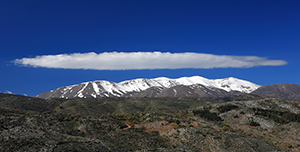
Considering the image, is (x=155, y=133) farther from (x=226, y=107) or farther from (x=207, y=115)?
(x=226, y=107)

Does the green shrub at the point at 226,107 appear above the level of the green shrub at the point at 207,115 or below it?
above

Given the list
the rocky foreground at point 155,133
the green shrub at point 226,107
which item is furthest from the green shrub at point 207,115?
the green shrub at point 226,107

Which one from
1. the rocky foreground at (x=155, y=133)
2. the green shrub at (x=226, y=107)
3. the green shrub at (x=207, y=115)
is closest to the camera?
the rocky foreground at (x=155, y=133)

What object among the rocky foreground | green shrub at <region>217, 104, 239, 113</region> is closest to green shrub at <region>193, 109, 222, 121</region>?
the rocky foreground

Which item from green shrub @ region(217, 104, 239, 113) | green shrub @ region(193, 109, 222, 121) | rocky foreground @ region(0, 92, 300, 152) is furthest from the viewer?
green shrub @ region(217, 104, 239, 113)

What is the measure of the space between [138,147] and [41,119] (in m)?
25.4

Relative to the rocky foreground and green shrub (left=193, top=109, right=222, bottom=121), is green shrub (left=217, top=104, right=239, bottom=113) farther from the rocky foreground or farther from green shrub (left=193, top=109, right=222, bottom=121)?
green shrub (left=193, top=109, right=222, bottom=121)

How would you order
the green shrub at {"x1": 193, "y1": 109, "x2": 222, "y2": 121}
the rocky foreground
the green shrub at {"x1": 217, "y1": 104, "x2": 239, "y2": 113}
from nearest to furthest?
the rocky foreground
the green shrub at {"x1": 193, "y1": 109, "x2": 222, "y2": 121}
the green shrub at {"x1": 217, "y1": 104, "x2": 239, "y2": 113}

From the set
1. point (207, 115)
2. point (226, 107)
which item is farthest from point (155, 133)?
point (226, 107)

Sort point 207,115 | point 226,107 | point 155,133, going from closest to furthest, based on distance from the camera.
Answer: point 155,133 → point 207,115 → point 226,107

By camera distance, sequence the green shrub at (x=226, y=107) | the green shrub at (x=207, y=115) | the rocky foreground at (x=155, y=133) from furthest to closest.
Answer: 1. the green shrub at (x=226, y=107)
2. the green shrub at (x=207, y=115)
3. the rocky foreground at (x=155, y=133)

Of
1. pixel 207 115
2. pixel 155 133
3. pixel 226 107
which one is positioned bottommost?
pixel 207 115

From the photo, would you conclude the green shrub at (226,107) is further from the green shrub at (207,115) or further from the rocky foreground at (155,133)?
the green shrub at (207,115)

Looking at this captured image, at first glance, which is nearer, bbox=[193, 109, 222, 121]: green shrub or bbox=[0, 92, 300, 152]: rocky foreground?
bbox=[0, 92, 300, 152]: rocky foreground
